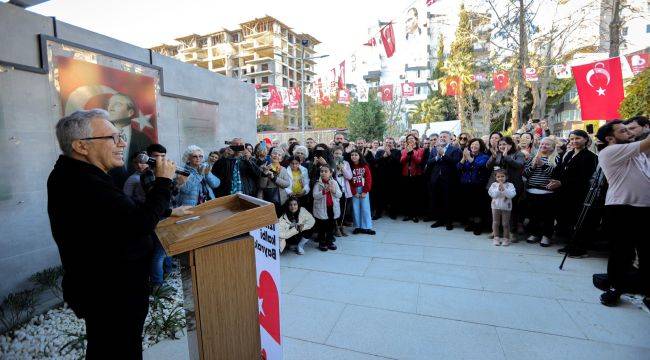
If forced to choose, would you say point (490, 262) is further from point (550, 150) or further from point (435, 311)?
point (550, 150)

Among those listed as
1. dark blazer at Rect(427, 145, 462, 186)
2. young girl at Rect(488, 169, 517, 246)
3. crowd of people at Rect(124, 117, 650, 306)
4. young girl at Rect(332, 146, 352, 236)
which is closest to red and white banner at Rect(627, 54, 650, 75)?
crowd of people at Rect(124, 117, 650, 306)

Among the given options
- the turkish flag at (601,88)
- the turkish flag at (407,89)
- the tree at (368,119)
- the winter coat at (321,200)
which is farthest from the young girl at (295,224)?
the tree at (368,119)

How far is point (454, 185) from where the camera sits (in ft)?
21.1

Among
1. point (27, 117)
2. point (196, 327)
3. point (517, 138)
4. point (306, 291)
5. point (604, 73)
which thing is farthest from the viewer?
point (517, 138)

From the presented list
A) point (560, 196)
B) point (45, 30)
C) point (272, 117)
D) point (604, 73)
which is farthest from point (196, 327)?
point (272, 117)

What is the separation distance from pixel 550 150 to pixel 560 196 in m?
0.76

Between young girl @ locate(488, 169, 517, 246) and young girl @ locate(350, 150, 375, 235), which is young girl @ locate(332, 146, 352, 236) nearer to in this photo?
young girl @ locate(350, 150, 375, 235)

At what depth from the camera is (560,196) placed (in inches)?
200

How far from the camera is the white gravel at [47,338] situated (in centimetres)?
264

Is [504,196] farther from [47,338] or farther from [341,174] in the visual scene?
[47,338]

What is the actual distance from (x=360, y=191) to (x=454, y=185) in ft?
6.51

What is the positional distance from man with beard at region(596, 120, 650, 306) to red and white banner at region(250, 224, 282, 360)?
3237 millimetres

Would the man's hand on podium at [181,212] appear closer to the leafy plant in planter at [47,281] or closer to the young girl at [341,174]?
the leafy plant in planter at [47,281]

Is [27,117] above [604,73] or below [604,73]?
below
